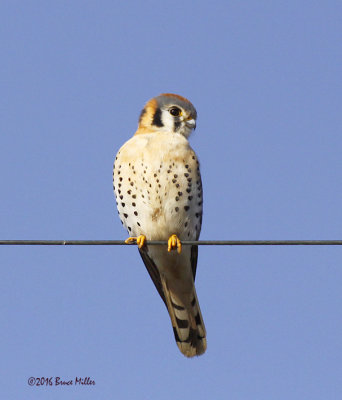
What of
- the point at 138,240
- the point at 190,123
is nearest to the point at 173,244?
the point at 138,240

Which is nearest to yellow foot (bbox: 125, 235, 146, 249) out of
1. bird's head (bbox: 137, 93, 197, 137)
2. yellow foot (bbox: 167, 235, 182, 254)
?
yellow foot (bbox: 167, 235, 182, 254)

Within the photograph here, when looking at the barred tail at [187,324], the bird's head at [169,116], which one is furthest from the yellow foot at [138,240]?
the bird's head at [169,116]

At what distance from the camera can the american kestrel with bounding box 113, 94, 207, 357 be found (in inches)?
274

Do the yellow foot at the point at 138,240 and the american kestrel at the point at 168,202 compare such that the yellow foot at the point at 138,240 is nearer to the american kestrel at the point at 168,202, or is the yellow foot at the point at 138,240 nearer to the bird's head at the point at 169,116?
the american kestrel at the point at 168,202

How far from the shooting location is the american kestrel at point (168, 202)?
6.96 metres

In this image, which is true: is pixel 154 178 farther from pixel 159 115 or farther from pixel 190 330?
pixel 190 330

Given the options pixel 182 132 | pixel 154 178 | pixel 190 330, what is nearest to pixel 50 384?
pixel 190 330

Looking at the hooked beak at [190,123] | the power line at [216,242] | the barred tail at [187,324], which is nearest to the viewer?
the power line at [216,242]

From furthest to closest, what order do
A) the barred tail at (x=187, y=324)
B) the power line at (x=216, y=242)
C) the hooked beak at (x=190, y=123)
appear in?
the hooked beak at (x=190, y=123) → the barred tail at (x=187, y=324) → the power line at (x=216, y=242)

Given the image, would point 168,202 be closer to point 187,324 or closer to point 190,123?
point 190,123

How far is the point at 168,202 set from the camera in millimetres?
6980

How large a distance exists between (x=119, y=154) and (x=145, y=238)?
778 millimetres

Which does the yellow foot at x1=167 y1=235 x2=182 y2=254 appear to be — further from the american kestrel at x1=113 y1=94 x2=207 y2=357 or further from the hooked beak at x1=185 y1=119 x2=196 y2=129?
the hooked beak at x1=185 y1=119 x2=196 y2=129

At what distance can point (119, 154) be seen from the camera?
7199 mm
